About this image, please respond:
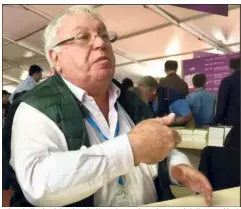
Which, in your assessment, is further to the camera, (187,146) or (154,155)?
(187,146)

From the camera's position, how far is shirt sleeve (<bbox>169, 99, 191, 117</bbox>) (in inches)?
62.2

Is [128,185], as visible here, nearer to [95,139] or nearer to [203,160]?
[95,139]

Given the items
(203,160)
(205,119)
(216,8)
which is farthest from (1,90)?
(205,119)

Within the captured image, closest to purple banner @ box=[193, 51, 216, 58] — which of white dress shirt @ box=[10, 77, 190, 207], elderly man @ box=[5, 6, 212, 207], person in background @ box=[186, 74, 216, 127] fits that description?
person in background @ box=[186, 74, 216, 127]

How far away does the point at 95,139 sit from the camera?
1.98ft

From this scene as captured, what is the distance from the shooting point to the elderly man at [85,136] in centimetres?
49

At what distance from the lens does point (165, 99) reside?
4.72 ft

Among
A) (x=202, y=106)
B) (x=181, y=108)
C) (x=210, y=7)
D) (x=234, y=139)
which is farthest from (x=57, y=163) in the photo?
(x=202, y=106)

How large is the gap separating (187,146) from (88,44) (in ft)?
3.36

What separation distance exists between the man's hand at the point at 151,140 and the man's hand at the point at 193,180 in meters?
0.11

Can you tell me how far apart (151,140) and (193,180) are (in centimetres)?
16

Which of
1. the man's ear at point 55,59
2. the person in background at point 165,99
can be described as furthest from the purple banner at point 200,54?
the man's ear at point 55,59

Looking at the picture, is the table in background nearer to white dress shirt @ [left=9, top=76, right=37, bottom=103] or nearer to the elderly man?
the elderly man

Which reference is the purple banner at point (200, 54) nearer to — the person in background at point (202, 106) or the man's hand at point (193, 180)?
the person in background at point (202, 106)
